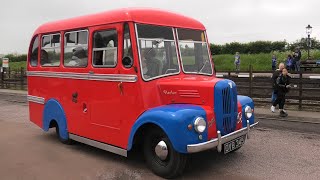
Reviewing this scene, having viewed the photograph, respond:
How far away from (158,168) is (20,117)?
26.5 feet

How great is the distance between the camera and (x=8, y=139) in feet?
29.1

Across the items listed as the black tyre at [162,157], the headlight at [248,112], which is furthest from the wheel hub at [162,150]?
the headlight at [248,112]

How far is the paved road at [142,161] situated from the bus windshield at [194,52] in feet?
5.16

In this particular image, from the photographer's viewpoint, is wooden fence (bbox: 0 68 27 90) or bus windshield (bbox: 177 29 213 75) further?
wooden fence (bbox: 0 68 27 90)

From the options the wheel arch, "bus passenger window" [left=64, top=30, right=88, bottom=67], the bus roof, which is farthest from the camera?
the wheel arch

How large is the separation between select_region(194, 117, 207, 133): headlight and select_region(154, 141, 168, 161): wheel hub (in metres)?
A: 0.62

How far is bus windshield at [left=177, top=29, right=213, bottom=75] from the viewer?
22.1 feet

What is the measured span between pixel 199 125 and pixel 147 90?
1.13 meters

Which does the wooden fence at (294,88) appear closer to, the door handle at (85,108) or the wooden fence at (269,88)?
the wooden fence at (269,88)

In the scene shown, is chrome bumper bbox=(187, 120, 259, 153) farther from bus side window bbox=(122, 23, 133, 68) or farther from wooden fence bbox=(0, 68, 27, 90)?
wooden fence bbox=(0, 68, 27, 90)

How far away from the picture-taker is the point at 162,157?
19.2ft

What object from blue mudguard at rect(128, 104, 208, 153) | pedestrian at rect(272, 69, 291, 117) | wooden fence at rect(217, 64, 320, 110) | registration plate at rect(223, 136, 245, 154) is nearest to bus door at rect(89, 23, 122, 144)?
blue mudguard at rect(128, 104, 208, 153)

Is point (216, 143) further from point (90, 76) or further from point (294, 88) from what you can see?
point (294, 88)

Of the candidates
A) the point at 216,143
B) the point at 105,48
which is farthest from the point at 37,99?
the point at 216,143
